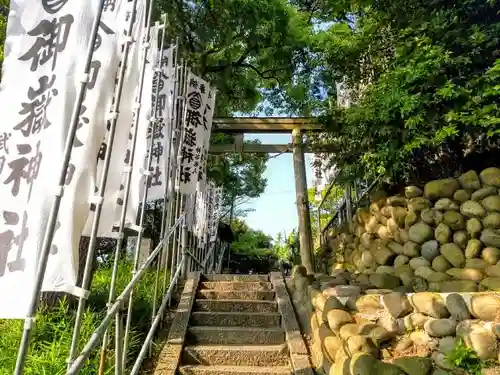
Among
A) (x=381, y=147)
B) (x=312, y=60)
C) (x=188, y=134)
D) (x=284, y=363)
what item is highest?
(x=312, y=60)

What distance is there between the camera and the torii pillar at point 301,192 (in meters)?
8.25

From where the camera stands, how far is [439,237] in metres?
4.68

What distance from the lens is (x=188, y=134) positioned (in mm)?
6020

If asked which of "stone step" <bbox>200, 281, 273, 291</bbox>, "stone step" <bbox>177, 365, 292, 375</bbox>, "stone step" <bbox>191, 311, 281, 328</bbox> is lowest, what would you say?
"stone step" <bbox>177, 365, 292, 375</bbox>

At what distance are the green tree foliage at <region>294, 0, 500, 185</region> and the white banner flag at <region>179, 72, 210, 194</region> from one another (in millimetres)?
2302

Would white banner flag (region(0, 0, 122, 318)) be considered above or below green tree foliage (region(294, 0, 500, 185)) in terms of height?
below

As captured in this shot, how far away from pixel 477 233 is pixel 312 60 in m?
4.82

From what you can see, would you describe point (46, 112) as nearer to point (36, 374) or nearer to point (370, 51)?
point (36, 374)

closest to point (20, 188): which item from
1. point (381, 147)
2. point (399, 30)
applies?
point (381, 147)

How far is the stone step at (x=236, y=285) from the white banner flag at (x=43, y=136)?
12.0 ft

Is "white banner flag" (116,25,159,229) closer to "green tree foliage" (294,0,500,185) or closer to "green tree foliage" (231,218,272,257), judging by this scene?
"green tree foliage" (294,0,500,185)

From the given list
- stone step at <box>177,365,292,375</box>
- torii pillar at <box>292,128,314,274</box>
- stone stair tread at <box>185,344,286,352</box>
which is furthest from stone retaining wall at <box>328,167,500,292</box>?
torii pillar at <box>292,128,314,274</box>

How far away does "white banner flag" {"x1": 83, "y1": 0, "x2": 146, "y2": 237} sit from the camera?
2570 mm

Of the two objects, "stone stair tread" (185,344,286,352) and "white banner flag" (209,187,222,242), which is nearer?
"stone stair tread" (185,344,286,352)
